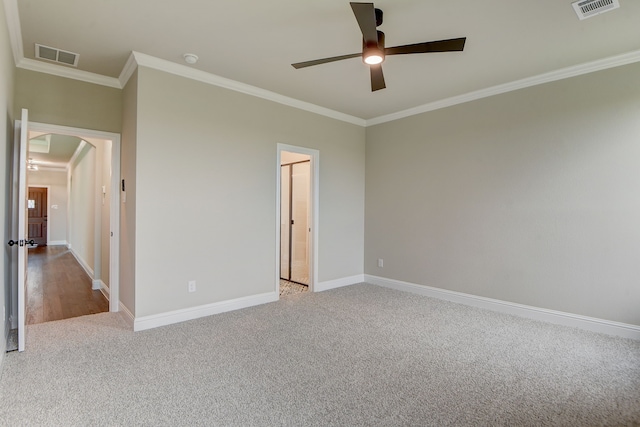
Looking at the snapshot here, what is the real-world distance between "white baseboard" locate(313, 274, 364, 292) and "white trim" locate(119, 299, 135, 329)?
2343mm

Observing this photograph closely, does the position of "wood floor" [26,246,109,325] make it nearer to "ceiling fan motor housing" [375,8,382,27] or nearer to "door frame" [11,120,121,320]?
"door frame" [11,120,121,320]

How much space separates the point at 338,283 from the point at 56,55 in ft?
14.1

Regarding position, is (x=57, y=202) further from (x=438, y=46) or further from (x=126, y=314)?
(x=438, y=46)

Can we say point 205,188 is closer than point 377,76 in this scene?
No

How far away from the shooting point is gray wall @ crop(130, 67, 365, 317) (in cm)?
329

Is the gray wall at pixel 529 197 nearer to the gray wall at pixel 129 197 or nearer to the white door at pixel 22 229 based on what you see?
the gray wall at pixel 129 197

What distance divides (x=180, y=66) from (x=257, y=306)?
2825 mm

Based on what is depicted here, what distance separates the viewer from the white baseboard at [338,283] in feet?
15.9

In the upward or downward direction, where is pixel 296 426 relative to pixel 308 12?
downward

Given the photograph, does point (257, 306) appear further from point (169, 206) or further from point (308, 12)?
point (308, 12)

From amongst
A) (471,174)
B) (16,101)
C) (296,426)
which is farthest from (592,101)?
(16,101)

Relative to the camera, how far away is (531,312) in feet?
12.1

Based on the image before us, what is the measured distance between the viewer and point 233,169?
3.92m

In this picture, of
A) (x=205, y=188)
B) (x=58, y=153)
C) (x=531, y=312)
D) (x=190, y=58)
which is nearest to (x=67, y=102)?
(x=190, y=58)
